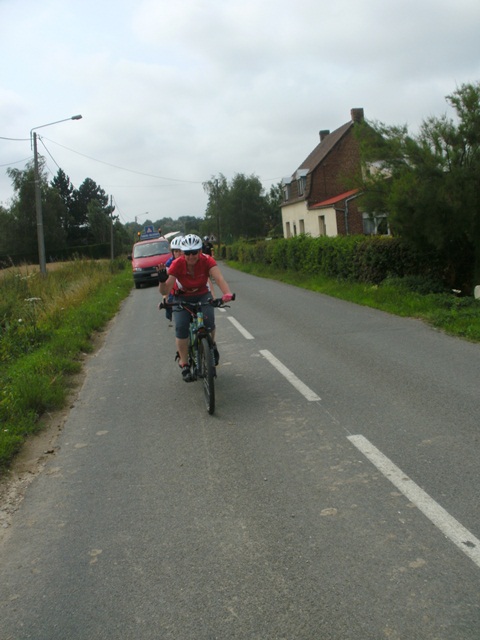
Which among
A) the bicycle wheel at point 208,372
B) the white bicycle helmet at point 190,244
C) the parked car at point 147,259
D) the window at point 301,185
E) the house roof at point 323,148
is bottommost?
the bicycle wheel at point 208,372

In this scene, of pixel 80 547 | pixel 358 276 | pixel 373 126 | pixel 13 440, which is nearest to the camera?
pixel 80 547

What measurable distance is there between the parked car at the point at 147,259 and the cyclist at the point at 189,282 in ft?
69.9

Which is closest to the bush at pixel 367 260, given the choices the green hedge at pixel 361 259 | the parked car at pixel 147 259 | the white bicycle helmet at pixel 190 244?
the green hedge at pixel 361 259

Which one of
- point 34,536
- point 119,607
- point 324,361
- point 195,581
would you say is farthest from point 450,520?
point 324,361

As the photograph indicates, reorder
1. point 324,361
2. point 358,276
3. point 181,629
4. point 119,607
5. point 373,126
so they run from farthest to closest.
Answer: point 358,276
point 373,126
point 324,361
point 119,607
point 181,629

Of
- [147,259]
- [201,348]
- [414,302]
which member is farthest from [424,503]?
[147,259]

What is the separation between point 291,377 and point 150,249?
23470 mm

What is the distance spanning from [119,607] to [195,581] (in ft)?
1.39

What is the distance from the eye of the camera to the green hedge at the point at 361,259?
18.0 m

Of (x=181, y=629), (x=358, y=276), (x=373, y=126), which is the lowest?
(x=181, y=629)

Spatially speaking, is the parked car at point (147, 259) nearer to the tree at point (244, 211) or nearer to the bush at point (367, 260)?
the bush at point (367, 260)

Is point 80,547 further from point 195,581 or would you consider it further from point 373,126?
point 373,126

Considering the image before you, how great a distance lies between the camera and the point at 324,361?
368 inches

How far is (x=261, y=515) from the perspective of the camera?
14.0ft
